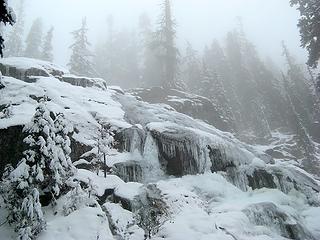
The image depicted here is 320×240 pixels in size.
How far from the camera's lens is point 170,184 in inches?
776

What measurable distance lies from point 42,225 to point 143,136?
425 inches

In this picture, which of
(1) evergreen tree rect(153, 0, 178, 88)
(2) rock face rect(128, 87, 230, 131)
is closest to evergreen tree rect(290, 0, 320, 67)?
(2) rock face rect(128, 87, 230, 131)

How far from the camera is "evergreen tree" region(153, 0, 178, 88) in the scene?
158 ft

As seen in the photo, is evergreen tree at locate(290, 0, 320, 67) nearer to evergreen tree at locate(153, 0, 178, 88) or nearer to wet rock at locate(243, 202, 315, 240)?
wet rock at locate(243, 202, 315, 240)

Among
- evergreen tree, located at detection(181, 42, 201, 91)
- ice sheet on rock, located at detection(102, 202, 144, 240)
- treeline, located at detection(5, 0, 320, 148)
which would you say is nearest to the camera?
ice sheet on rock, located at detection(102, 202, 144, 240)

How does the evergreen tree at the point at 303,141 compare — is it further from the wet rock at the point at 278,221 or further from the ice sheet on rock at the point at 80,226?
the ice sheet on rock at the point at 80,226

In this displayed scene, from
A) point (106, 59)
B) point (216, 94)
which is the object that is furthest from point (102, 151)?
point (106, 59)

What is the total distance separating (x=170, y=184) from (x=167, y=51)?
33.2 m

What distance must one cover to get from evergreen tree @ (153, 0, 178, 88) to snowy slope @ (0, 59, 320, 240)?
1986 centimetres

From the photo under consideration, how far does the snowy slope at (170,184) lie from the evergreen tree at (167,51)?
19858mm

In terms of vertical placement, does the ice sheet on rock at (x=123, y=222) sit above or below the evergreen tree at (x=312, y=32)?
below

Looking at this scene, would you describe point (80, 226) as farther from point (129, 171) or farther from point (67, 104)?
point (67, 104)

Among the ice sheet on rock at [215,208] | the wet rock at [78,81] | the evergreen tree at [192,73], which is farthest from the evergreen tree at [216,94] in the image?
the ice sheet on rock at [215,208]

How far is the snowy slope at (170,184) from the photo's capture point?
1470 cm
